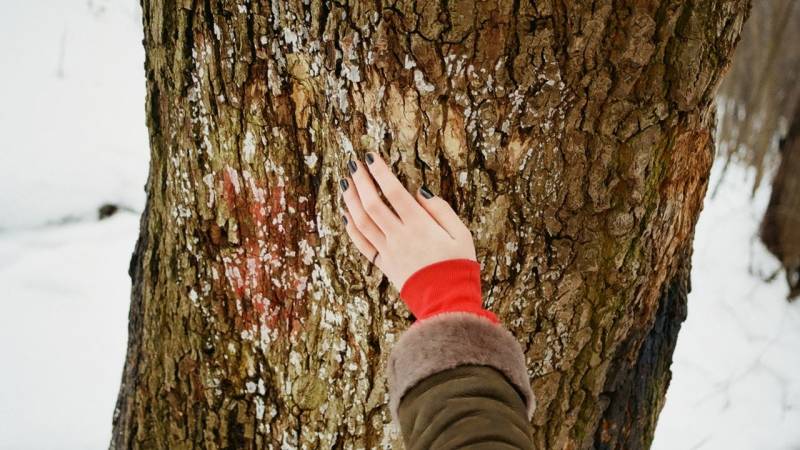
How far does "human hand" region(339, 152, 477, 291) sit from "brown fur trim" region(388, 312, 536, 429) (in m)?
0.12

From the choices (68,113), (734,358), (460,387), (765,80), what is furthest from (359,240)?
(765,80)

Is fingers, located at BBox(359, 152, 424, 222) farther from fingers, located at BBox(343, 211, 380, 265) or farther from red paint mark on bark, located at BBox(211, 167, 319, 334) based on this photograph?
red paint mark on bark, located at BBox(211, 167, 319, 334)

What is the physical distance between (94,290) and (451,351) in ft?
11.3

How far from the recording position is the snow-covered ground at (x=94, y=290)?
2.87 m

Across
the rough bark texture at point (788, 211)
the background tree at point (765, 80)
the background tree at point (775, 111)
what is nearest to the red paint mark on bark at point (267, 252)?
the background tree at point (775, 111)

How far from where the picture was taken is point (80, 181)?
4332 millimetres

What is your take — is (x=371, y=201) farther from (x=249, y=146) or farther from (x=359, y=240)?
(x=249, y=146)

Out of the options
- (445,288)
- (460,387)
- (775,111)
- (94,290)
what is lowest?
(460,387)

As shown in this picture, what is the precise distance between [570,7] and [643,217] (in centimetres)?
49

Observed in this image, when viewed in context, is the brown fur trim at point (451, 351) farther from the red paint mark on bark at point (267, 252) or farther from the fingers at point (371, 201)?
the red paint mark on bark at point (267, 252)

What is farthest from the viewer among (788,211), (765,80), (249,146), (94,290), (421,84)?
(765,80)

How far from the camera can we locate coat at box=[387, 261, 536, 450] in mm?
810

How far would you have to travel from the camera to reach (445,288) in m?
0.96

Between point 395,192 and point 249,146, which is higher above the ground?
point 249,146
